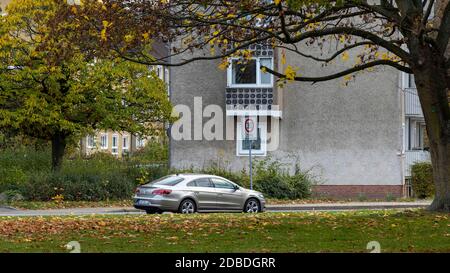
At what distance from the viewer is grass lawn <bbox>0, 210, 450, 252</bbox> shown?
10562mm

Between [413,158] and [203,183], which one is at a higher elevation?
[413,158]

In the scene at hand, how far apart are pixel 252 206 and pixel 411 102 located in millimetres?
16369

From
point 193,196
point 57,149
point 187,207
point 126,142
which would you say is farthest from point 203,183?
point 126,142

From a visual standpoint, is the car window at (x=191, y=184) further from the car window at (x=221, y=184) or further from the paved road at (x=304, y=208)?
the paved road at (x=304, y=208)

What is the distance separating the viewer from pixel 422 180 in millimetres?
36938

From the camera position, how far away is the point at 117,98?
103 feet

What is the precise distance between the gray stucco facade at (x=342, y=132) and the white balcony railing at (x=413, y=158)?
4.69 ft

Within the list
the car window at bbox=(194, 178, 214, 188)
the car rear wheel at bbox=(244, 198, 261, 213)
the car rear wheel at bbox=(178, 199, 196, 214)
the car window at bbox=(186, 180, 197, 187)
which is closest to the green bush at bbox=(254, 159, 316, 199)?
the car rear wheel at bbox=(244, 198, 261, 213)

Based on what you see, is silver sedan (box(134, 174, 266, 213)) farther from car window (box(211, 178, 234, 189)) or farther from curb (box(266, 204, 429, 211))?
curb (box(266, 204, 429, 211))

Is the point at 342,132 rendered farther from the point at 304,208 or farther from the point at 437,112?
the point at 437,112

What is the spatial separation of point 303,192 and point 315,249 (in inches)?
916

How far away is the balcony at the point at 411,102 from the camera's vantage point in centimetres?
3759

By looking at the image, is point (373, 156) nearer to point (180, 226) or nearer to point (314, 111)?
point (314, 111)
